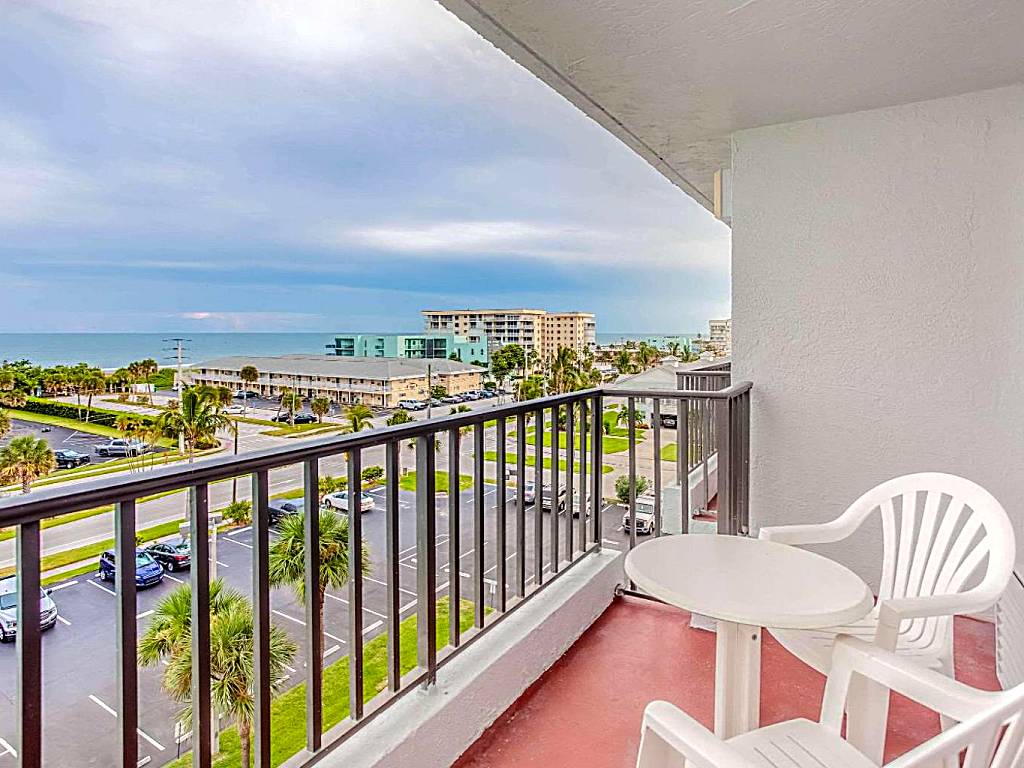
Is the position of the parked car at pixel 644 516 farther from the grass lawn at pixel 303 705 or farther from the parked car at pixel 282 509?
the parked car at pixel 282 509

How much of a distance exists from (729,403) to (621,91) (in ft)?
4.82

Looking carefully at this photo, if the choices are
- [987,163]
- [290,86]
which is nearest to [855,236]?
[987,163]

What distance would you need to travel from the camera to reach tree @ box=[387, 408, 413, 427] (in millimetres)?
1762

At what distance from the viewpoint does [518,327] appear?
13.7ft

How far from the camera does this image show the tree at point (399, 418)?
1.76 meters

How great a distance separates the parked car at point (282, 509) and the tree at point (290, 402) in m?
0.36

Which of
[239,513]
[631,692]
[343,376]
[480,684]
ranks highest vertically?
[343,376]

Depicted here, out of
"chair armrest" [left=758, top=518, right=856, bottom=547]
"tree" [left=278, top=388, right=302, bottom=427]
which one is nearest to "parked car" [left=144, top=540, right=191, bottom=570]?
"tree" [left=278, top=388, right=302, bottom=427]

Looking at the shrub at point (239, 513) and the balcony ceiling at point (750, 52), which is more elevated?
the balcony ceiling at point (750, 52)

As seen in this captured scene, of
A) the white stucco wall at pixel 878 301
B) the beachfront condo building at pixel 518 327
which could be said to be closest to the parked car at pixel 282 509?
the beachfront condo building at pixel 518 327

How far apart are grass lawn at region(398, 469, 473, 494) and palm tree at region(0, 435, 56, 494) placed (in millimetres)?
797

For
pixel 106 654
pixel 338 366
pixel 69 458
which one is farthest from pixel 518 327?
pixel 106 654

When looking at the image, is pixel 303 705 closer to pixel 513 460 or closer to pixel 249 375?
pixel 513 460

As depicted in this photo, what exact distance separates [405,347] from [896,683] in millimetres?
2631
